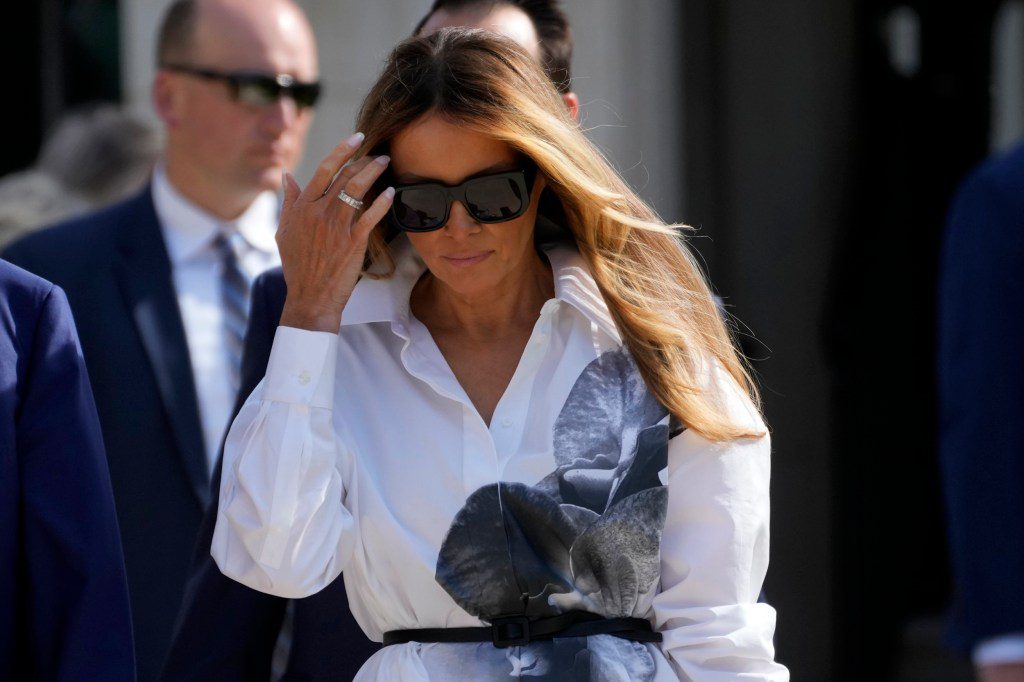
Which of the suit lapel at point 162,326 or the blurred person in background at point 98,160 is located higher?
the blurred person in background at point 98,160

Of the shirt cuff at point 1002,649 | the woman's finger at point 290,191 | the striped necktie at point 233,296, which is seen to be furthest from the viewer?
the striped necktie at point 233,296

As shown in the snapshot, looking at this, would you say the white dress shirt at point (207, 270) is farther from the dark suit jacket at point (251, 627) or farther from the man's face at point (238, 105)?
the dark suit jacket at point (251, 627)

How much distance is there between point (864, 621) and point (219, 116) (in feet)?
9.89

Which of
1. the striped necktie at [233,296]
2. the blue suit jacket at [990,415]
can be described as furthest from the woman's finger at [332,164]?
the striped necktie at [233,296]

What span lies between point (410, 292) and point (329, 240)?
0.73 feet

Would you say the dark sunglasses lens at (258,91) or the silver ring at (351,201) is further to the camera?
the dark sunglasses lens at (258,91)

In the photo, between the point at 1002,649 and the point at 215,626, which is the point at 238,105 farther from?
the point at 1002,649

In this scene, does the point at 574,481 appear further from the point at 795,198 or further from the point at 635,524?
the point at 795,198

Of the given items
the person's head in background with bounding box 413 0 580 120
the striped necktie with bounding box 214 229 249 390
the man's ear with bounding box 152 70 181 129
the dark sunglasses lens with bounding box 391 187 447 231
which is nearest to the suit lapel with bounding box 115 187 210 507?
the striped necktie with bounding box 214 229 249 390

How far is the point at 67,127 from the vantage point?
559cm

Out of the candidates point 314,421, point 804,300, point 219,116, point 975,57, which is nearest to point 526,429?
point 314,421

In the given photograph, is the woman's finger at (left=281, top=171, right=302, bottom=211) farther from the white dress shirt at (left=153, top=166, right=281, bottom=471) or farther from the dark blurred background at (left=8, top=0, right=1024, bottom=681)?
the dark blurred background at (left=8, top=0, right=1024, bottom=681)

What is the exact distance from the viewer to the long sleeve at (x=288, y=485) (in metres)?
2.35

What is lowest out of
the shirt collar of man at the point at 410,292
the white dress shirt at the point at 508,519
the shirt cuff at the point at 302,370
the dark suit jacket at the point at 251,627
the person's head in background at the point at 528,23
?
the dark suit jacket at the point at 251,627
